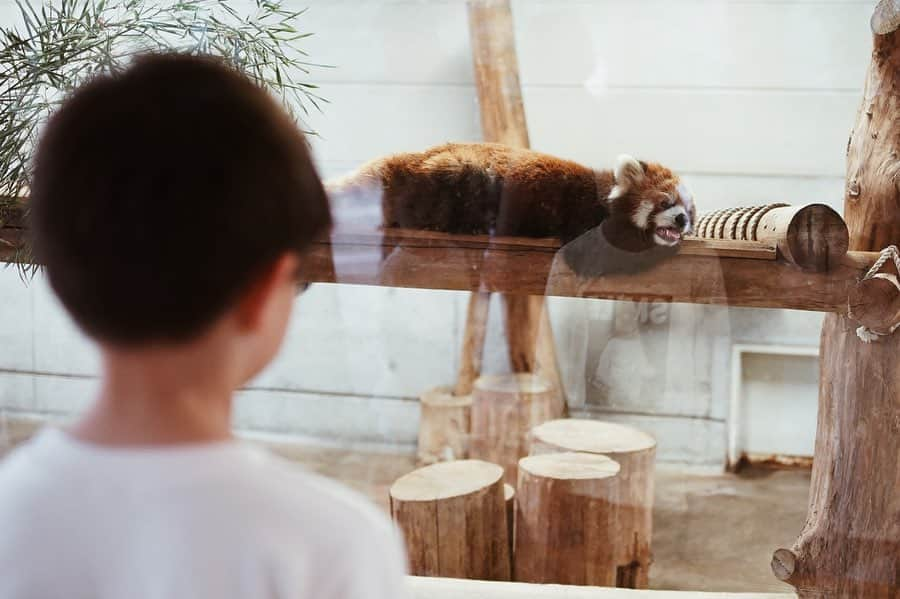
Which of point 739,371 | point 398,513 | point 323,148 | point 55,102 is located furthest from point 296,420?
point 739,371

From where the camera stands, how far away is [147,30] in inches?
73.9

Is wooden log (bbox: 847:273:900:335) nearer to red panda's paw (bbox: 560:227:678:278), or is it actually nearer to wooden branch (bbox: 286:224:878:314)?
wooden branch (bbox: 286:224:878:314)

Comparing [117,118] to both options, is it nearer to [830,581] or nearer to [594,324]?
[594,324]

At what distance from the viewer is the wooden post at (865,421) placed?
6.61ft

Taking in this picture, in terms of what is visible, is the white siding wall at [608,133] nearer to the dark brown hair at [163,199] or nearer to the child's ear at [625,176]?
the child's ear at [625,176]

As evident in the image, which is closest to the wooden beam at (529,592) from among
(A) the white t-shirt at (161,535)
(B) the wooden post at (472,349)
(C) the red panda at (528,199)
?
(B) the wooden post at (472,349)

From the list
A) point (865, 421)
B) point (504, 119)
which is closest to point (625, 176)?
point (504, 119)

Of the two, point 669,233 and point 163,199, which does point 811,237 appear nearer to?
point 669,233

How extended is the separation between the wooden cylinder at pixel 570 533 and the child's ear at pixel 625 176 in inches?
31.5

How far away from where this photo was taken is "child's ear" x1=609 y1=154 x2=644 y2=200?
6.77 feet

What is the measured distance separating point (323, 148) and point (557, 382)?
1.05m

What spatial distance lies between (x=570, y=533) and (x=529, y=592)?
9.7 inches

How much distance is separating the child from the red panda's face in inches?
58.7

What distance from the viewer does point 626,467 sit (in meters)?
2.44
